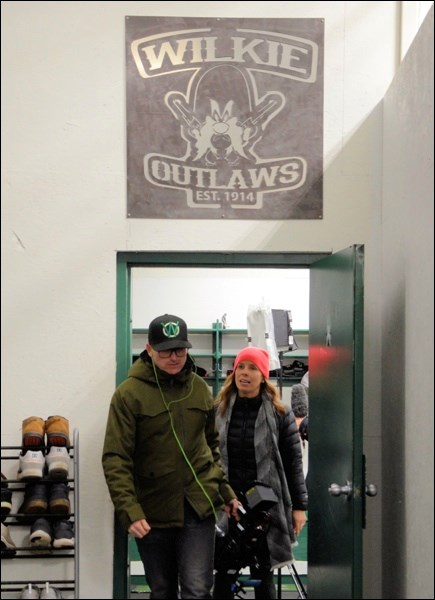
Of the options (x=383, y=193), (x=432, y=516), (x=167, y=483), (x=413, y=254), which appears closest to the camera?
Answer: (x=432, y=516)

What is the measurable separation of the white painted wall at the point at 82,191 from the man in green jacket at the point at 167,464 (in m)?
0.43

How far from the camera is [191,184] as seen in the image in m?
3.62

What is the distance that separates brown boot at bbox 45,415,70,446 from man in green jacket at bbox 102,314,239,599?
Result: 1.13 feet

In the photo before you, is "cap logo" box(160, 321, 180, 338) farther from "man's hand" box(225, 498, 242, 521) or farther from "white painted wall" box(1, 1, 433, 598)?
"man's hand" box(225, 498, 242, 521)

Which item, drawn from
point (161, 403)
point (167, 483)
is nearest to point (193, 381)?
point (161, 403)

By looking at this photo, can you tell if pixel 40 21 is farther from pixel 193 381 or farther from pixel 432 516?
pixel 432 516

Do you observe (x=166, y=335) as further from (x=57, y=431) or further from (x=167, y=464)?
(x=57, y=431)

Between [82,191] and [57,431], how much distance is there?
41.9 inches

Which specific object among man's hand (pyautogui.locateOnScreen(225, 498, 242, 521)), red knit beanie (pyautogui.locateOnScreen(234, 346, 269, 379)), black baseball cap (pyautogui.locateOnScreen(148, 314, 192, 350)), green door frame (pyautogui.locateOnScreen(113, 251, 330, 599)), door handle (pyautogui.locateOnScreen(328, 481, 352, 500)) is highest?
green door frame (pyautogui.locateOnScreen(113, 251, 330, 599))

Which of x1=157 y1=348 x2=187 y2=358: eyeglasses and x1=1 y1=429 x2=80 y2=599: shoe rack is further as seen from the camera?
x1=1 y1=429 x2=80 y2=599: shoe rack

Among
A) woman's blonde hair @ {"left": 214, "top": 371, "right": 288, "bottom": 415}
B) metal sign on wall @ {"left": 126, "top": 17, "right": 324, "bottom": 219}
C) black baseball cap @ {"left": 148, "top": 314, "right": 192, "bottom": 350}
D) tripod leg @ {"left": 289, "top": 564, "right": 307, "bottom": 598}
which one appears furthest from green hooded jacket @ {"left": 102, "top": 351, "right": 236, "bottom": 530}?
tripod leg @ {"left": 289, "top": 564, "right": 307, "bottom": 598}

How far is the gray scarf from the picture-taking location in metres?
3.67

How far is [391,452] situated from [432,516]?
32.2 inches

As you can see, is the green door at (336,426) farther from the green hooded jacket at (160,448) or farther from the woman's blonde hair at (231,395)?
the green hooded jacket at (160,448)
